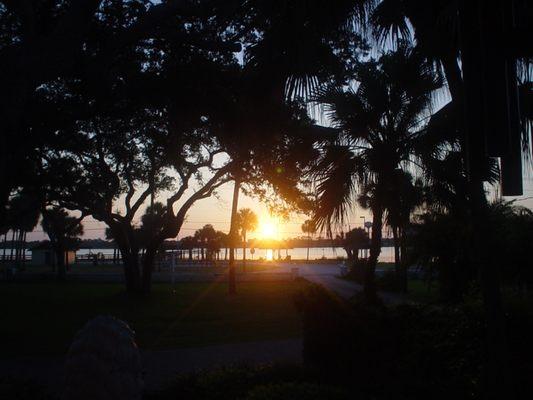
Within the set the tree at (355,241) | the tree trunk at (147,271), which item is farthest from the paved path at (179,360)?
the tree at (355,241)

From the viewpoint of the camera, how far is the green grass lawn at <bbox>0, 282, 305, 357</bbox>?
12.5m

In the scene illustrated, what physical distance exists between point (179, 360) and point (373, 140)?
583 centimetres

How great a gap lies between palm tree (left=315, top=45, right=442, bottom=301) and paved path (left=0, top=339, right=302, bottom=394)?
7.42ft

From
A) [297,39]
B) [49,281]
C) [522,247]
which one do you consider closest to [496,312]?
[297,39]

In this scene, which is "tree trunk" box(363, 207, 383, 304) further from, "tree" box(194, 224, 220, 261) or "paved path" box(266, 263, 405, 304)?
"tree" box(194, 224, 220, 261)

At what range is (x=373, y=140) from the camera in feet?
35.9

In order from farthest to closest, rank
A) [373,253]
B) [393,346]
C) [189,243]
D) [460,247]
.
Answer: [189,243], [460,247], [373,253], [393,346]

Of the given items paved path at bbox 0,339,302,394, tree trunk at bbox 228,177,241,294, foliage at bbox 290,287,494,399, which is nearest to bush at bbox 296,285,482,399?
foliage at bbox 290,287,494,399

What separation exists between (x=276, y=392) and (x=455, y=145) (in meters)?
5.50

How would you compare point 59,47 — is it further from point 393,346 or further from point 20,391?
point 393,346

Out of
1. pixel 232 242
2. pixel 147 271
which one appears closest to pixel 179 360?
pixel 232 242

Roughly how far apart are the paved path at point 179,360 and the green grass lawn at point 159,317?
2.71 feet

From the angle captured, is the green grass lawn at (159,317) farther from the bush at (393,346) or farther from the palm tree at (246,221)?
the palm tree at (246,221)

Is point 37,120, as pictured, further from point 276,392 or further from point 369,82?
point 276,392
